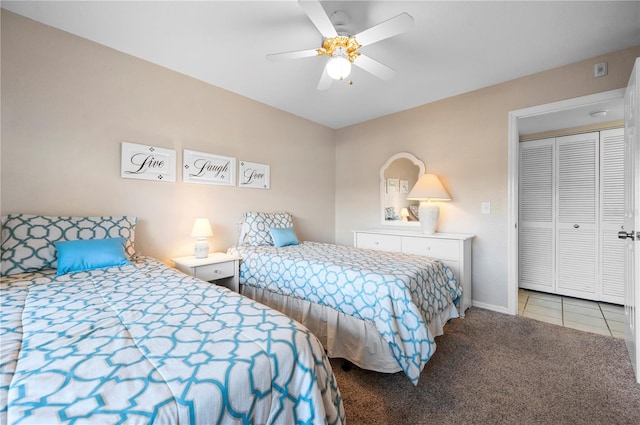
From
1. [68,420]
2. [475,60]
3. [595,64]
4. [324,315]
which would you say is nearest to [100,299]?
[68,420]

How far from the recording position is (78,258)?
5.76ft

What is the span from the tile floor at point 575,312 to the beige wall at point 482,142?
0.43m

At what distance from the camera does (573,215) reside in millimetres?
3227

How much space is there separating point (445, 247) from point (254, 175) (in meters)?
2.32

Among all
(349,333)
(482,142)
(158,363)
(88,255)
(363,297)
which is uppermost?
(482,142)

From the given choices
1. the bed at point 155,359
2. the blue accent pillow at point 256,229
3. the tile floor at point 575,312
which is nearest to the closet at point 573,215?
the tile floor at point 575,312

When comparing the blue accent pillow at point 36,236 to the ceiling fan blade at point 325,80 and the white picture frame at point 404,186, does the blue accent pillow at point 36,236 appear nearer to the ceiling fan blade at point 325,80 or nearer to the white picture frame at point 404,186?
the ceiling fan blade at point 325,80

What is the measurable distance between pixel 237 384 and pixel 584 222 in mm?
4160

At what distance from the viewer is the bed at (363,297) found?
5.26 feet

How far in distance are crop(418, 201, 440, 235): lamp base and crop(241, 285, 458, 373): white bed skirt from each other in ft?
3.48

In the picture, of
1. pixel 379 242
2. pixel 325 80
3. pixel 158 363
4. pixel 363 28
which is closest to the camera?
pixel 158 363

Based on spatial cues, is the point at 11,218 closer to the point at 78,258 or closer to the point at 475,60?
the point at 78,258

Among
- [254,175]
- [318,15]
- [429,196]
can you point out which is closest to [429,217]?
[429,196]

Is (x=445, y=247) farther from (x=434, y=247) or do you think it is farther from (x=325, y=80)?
(x=325, y=80)
